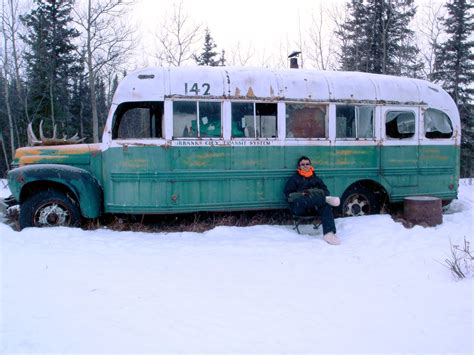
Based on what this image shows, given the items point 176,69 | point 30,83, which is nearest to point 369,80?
point 176,69

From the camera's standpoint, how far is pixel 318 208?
6.37 m

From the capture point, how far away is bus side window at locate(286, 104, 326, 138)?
272 inches

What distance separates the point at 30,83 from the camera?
27953 millimetres

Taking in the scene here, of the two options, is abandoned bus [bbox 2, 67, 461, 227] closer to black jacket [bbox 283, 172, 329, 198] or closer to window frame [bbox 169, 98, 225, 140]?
window frame [bbox 169, 98, 225, 140]

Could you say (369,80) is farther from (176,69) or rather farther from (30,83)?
(30,83)

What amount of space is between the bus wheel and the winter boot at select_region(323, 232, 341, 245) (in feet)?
4.64

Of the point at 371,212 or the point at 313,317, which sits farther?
the point at 371,212

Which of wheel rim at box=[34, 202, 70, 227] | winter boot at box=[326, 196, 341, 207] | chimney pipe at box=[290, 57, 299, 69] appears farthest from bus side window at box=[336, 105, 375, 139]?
wheel rim at box=[34, 202, 70, 227]

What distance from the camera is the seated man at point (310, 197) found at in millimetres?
6223

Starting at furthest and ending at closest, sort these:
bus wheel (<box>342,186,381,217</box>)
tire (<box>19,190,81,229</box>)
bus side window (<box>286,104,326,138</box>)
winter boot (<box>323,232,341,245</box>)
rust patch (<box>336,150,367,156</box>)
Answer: bus wheel (<box>342,186,381,217</box>) < rust patch (<box>336,150,367,156</box>) < bus side window (<box>286,104,326,138</box>) < tire (<box>19,190,81,229</box>) < winter boot (<box>323,232,341,245</box>)

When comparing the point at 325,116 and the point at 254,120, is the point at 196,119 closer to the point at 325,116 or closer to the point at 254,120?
the point at 254,120

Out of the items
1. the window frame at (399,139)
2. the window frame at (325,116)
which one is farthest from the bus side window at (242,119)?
the window frame at (399,139)

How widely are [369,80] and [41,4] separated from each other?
85.2 feet

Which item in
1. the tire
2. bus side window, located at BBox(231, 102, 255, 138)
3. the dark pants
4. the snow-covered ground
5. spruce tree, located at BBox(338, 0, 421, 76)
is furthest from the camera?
spruce tree, located at BBox(338, 0, 421, 76)
